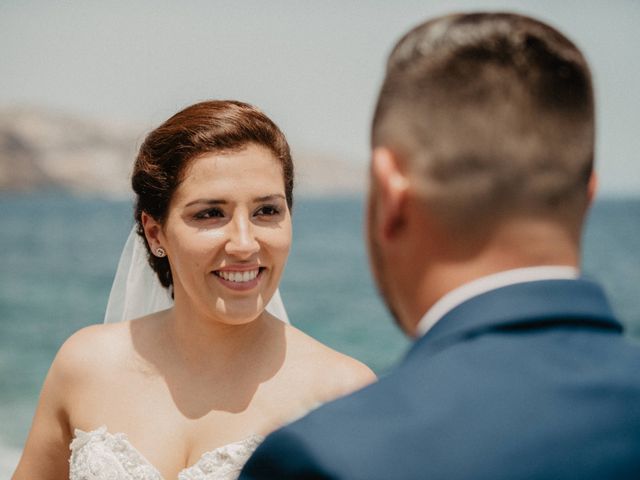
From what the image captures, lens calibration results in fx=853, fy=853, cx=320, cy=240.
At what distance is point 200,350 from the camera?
10.8 feet

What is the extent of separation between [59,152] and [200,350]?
97300 millimetres

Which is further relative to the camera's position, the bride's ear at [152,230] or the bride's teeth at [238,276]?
the bride's ear at [152,230]

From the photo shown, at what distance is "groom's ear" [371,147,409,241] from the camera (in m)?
1.40

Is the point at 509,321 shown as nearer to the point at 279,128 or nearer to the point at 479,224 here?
the point at 479,224

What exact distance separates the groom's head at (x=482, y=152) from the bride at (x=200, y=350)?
1.68 metres

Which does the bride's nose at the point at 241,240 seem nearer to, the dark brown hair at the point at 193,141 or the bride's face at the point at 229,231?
the bride's face at the point at 229,231

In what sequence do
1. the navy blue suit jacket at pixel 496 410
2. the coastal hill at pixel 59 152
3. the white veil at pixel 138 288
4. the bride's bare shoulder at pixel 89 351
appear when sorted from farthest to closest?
the coastal hill at pixel 59 152 → the white veil at pixel 138 288 → the bride's bare shoulder at pixel 89 351 → the navy blue suit jacket at pixel 496 410

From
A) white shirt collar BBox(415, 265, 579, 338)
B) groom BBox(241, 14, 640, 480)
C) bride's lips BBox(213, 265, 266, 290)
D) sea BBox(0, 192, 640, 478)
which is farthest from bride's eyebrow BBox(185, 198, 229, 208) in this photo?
white shirt collar BBox(415, 265, 579, 338)

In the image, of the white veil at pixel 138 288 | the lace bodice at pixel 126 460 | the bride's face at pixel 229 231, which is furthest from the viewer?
the white veil at pixel 138 288

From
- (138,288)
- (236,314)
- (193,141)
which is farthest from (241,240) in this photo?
(138,288)

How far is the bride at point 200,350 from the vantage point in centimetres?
307

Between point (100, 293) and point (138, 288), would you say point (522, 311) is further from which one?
point (100, 293)

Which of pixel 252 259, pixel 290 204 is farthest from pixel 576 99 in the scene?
pixel 290 204

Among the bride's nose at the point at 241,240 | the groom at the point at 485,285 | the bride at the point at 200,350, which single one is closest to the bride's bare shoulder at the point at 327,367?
the bride at the point at 200,350
